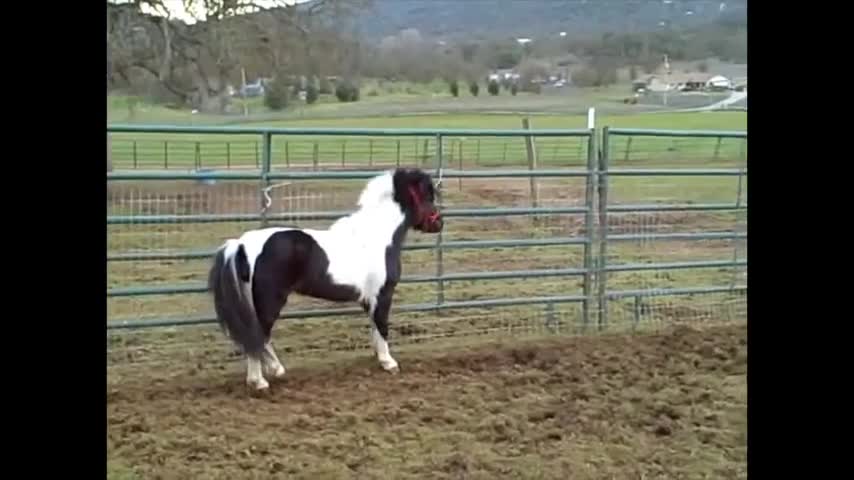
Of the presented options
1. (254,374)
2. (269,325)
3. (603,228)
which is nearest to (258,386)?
(254,374)

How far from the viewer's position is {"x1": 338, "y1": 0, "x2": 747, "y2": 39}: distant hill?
8.20ft

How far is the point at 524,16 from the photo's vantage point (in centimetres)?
262

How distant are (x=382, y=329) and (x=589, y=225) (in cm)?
91

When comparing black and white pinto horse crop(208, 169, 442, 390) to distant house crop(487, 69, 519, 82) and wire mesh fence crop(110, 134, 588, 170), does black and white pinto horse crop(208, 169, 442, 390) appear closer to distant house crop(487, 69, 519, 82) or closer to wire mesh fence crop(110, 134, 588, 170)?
wire mesh fence crop(110, 134, 588, 170)

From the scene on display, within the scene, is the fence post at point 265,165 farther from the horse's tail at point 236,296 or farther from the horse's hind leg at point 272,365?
the horse's hind leg at point 272,365

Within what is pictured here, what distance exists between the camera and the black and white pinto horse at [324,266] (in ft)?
9.03

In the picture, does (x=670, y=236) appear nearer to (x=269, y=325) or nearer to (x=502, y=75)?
(x=502, y=75)

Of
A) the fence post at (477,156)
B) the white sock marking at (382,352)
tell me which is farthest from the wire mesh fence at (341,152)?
the white sock marking at (382,352)

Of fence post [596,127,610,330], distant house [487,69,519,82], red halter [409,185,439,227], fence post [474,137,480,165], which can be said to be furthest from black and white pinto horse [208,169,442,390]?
fence post [596,127,610,330]

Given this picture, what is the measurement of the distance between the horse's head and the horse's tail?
57 centimetres

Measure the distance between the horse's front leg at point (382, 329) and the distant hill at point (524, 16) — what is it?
0.90 m

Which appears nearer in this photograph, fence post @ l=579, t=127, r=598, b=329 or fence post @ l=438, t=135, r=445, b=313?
fence post @ l=438, t=135, r=445, b=313
